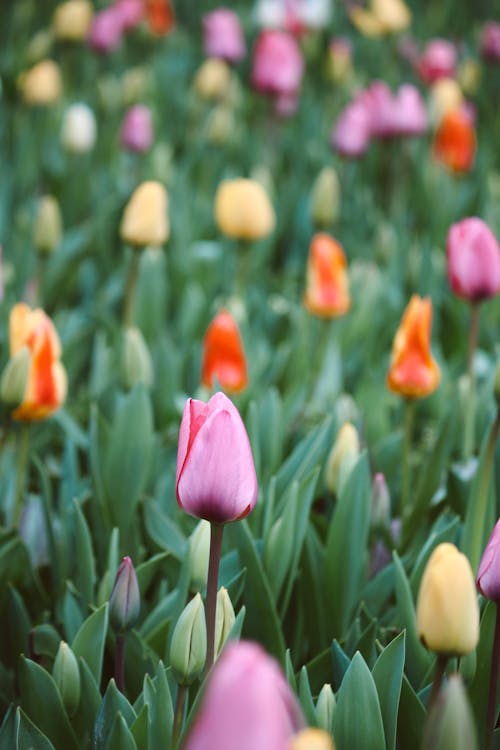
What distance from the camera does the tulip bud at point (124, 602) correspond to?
0.99 meters

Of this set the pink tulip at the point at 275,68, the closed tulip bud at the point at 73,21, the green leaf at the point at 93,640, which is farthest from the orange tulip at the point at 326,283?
the closed tulip bud at the point at 73,21

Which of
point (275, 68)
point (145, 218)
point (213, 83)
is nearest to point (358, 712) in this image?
point (145, 218)

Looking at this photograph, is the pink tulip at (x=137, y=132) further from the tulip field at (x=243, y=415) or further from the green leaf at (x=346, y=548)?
the green leaf at (x=346, y=548)

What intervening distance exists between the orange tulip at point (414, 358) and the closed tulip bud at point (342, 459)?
97 millimetres

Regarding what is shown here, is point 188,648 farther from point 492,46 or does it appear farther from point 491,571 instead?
point 492,46

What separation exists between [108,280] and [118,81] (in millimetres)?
1494

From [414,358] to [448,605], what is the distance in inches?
25.2

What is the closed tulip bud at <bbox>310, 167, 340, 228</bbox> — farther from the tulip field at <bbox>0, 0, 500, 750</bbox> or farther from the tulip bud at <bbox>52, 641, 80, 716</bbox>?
the tulip bud at <bbox>52, 641, 80, 716</bbox>

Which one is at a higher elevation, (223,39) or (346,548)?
(223,39)

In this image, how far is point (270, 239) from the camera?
2.51 meters

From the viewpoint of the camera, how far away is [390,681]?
3.14 feet

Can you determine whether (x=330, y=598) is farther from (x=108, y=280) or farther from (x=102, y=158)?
(x=102, y=158)

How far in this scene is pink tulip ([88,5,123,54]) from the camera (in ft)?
10.8

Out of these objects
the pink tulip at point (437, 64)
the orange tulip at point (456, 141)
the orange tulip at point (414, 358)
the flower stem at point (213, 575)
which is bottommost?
the flower stem at point (213, 575)
